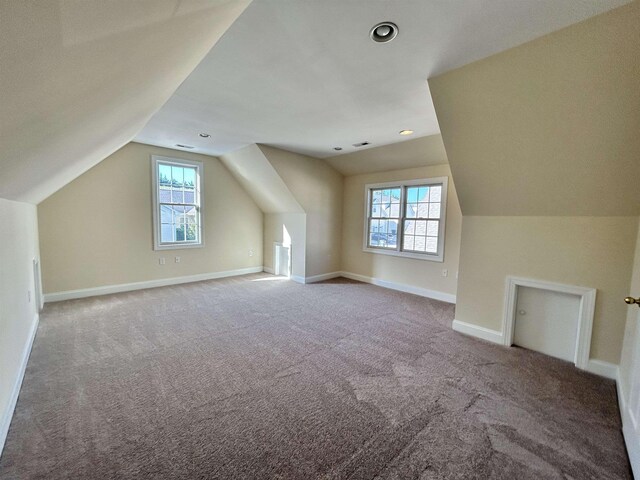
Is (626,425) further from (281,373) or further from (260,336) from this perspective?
(260,336)

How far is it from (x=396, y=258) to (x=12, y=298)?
4.86 m

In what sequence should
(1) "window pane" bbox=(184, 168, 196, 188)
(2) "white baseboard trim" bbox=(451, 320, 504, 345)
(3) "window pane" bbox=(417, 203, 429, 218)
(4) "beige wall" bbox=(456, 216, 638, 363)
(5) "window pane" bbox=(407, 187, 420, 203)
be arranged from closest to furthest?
(4) "beige wall" bbox=(456, 216, 638, 363) < (2) "white baseboard trim" bbox=(451, 320, 504, 345) < (3) "window pane" bbox=(417, 203, 429, 218) < (5) "window pane" bbox=(407, 187, 420, 203) < (1) "window pane" bbox=(184, 168, 196, 188)

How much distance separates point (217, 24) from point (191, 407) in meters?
2.47

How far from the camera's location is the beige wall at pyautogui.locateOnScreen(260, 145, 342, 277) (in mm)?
4914

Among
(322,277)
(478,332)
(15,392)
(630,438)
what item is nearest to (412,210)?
(322,277)

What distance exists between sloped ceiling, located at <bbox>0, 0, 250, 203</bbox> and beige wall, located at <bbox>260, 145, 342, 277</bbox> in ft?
9.61

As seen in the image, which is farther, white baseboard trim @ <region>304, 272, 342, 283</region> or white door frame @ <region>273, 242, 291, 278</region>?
white door frame @ <region>273, 242, 291, 278</region>

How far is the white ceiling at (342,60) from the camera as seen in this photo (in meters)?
1.48

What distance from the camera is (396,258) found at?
5.07 m

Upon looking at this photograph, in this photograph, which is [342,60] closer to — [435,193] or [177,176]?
[435,193]

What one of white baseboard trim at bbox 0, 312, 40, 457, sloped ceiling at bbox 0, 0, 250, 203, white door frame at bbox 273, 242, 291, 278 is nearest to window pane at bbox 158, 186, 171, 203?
white door frame at bbox 273, 242, 291, 278

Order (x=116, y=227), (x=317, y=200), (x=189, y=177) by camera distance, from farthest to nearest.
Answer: (x=317, y=200), (x=189, y=177), (x=116, y=227)

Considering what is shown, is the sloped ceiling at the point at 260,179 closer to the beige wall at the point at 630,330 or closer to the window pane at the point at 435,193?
the window pane at the point at 435,193

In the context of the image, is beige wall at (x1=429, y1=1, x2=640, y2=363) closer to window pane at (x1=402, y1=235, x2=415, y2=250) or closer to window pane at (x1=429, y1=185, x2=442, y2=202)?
window pane at (x1=429, y1=185, x2=442, y2=202)
